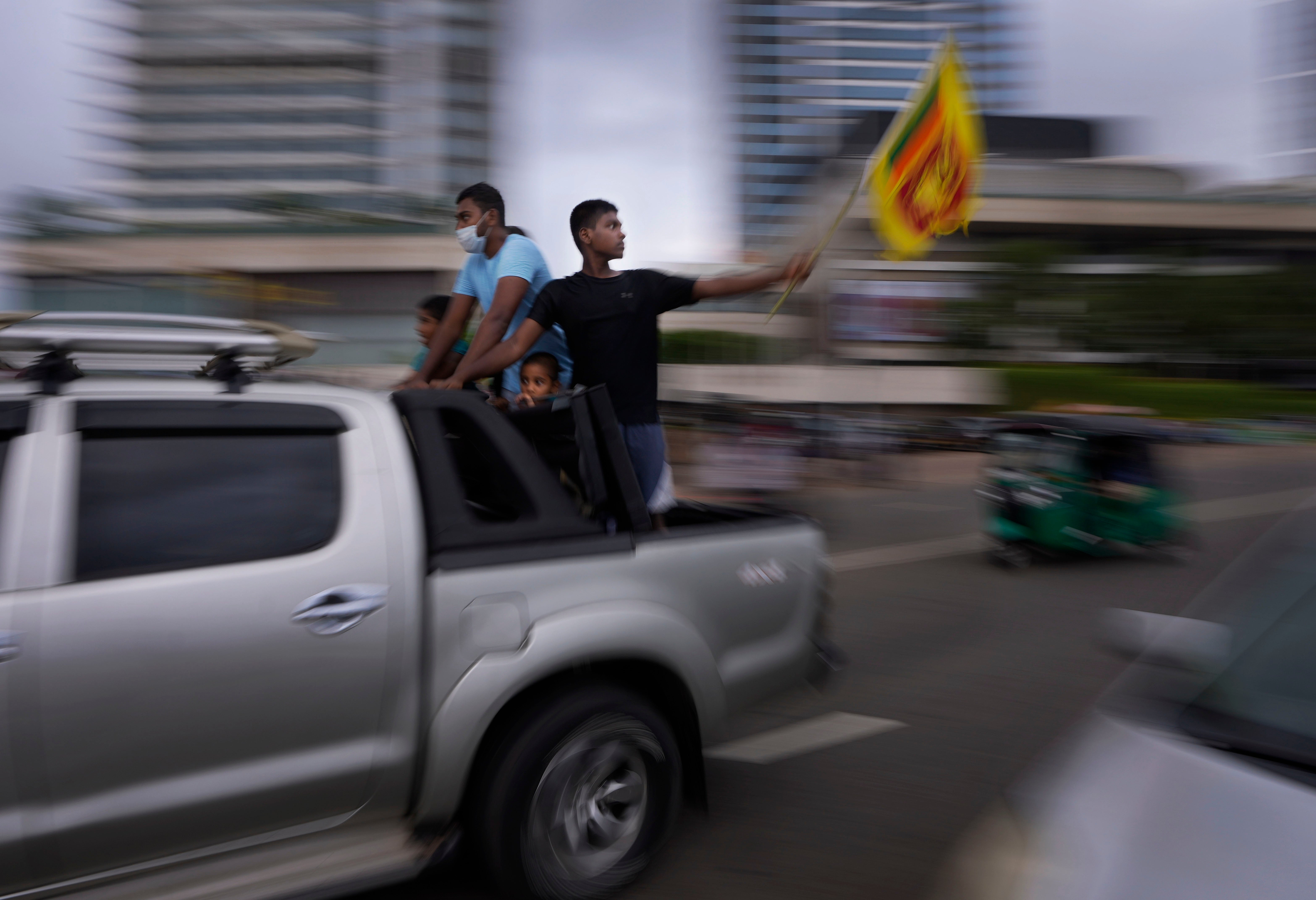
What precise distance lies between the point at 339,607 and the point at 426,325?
237 cm

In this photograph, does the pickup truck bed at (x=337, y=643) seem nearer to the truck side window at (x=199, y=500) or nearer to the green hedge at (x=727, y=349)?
the truck side window at (x=199, y=500)

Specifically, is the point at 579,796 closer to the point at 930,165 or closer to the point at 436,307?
the point at 436,307

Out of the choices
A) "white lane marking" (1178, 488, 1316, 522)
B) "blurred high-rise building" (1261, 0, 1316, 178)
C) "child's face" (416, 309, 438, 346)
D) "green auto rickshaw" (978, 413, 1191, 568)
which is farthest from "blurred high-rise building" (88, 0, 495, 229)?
"blurred high-rise building" (1261, 0, 1316, 178)

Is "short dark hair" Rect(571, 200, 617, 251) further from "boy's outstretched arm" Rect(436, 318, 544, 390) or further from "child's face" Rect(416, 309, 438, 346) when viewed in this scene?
"child's face" Rect(416, 309, 438, 346)

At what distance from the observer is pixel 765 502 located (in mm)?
10492

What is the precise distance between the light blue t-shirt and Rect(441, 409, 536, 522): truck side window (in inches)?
29.6

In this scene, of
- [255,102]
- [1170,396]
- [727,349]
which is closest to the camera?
[1170,396]

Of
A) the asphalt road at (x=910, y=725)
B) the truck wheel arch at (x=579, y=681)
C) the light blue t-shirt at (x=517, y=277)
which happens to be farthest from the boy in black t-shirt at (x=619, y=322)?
the asphalt road at (x=910, y=725)

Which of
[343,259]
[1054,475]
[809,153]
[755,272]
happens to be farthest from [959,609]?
[809,153]

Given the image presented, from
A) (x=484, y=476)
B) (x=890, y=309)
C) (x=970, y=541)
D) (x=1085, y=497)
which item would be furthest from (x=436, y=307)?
(x=890, y=309)

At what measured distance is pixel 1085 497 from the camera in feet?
31.4

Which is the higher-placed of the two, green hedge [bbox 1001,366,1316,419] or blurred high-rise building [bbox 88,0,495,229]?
blurred high-rise building [bbox 88,0,495,229]

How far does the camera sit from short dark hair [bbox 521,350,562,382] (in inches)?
162

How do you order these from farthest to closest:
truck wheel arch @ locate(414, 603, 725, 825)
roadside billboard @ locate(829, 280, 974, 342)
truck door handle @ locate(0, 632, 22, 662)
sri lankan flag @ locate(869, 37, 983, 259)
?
roadside billboard @ locate(829, 280, 974, 342), sri lankan flag @ locate(869, 37, 983, 259), truck wheel arch @ locate(414, 603, 725, 825), truck door handle @ locate(0, 632, 22, 662)
